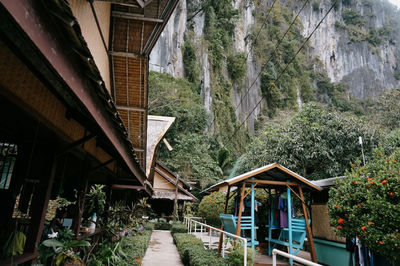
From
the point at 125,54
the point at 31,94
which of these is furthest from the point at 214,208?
the point at 31,94

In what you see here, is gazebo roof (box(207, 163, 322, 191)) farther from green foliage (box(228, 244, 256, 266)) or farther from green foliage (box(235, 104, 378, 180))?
green foliage (box(235, 104, 378, 180))

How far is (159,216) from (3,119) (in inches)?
812

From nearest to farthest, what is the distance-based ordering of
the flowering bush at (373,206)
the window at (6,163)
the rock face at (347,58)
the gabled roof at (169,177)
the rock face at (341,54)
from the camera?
1. the flowering bush at (373,206)
2. the window at (6,163)
3. the gabled roof at (169,177)
4. the rock face at (341,54)
5. the rock face at (347,58)

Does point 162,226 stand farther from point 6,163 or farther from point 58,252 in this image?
point 58,252

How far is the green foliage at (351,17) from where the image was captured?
64500 millimetres

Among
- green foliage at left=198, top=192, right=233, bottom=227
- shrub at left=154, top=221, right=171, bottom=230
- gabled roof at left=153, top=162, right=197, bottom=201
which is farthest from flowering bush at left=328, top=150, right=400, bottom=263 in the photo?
gabled roof at left=153, top=162, right=197, bottom=201

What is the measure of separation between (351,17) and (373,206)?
247 feet

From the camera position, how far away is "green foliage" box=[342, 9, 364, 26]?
2539 inches

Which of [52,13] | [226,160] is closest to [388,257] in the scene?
[52,13]

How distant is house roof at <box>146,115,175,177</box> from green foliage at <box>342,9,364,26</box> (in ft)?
234

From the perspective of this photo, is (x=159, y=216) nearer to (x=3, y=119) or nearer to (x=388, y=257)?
(x=388, y=257)

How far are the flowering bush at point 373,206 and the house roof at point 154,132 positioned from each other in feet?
21.5

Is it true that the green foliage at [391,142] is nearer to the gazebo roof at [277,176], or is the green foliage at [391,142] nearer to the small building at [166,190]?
the gazebo roof at [277,176]

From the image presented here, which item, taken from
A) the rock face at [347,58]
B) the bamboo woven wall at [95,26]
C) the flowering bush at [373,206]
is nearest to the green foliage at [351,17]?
the rock face at [347,58]
